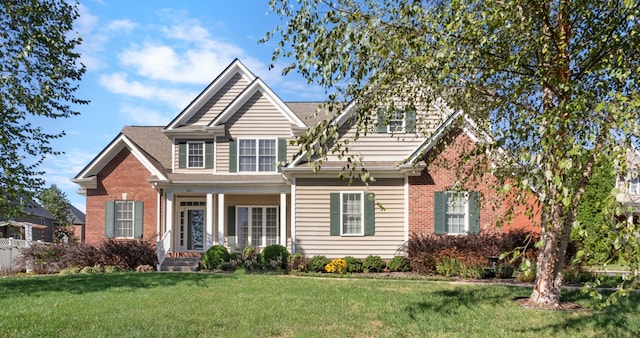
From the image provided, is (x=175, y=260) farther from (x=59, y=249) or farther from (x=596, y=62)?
(x=596, y=62)

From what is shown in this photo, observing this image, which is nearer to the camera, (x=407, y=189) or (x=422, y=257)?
(x=422, y=257)

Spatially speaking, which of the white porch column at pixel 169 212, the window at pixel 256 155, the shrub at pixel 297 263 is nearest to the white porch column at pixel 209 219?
the white porch column at pixel 169 212

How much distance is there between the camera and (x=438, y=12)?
771cm

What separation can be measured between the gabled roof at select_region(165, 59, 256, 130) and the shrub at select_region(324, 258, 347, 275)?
379 inches

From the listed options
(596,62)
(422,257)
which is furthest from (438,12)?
(422,257)

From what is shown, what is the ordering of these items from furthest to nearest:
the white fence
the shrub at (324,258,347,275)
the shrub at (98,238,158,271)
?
1. the white fence
2. the shrub at (98,238,158,271)
3. the shrub at (324,258,347,275)

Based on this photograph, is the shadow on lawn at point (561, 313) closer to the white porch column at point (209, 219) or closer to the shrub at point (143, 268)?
the shrub at point (143, 268)

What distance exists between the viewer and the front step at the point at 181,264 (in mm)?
18766

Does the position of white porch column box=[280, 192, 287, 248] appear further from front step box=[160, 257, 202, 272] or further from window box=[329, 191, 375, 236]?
front step box=[160, 257, 202, 272]

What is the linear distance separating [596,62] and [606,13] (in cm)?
81

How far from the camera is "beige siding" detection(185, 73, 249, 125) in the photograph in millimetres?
22109

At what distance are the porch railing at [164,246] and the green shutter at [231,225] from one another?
2.59 meters

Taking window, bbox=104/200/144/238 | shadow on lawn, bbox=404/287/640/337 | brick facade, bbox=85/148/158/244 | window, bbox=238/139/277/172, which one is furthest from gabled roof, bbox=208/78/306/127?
shadow on lawn, bbox=404/287/640/337

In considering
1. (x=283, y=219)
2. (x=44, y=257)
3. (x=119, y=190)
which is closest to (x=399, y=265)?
(x=283, y=219)
